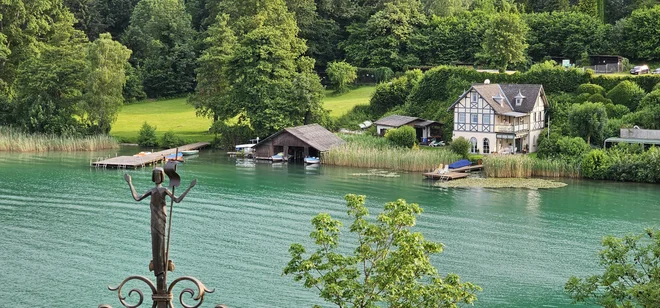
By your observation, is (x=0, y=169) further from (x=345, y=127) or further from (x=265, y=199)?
(x=345, y=127)

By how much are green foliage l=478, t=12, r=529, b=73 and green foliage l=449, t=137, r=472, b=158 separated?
490 inches

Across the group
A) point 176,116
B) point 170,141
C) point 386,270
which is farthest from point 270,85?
point 386,270

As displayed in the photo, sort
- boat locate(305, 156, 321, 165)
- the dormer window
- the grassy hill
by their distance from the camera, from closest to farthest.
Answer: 1. boat locate(305, 156, 321, 165)
2. the dormer window
3. the grassy hill

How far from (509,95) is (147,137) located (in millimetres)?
24662

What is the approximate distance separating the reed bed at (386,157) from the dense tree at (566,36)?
69.3 ft

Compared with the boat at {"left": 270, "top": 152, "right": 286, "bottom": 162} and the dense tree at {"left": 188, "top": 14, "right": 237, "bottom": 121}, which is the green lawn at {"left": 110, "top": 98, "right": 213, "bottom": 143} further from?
the boat at {"left": 270, "top": 152, "right": 286, "bottom": 162}

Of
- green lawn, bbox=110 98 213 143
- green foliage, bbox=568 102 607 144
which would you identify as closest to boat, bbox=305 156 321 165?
green lawn, bbox=110 98 213 143

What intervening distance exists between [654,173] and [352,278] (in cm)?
3959

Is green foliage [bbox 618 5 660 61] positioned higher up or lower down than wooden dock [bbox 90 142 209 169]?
higher up

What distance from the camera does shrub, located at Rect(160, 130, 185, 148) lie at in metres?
70.4

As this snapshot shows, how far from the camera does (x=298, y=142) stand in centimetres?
6488

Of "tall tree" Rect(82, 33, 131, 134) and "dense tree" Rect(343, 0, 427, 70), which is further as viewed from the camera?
"dense tree" Rect(343, 0, 427, 70)

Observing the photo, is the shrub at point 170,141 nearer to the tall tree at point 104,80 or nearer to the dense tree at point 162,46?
the tall tree at point 104,80

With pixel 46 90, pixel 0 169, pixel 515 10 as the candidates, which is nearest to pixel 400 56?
pixel 515 10
